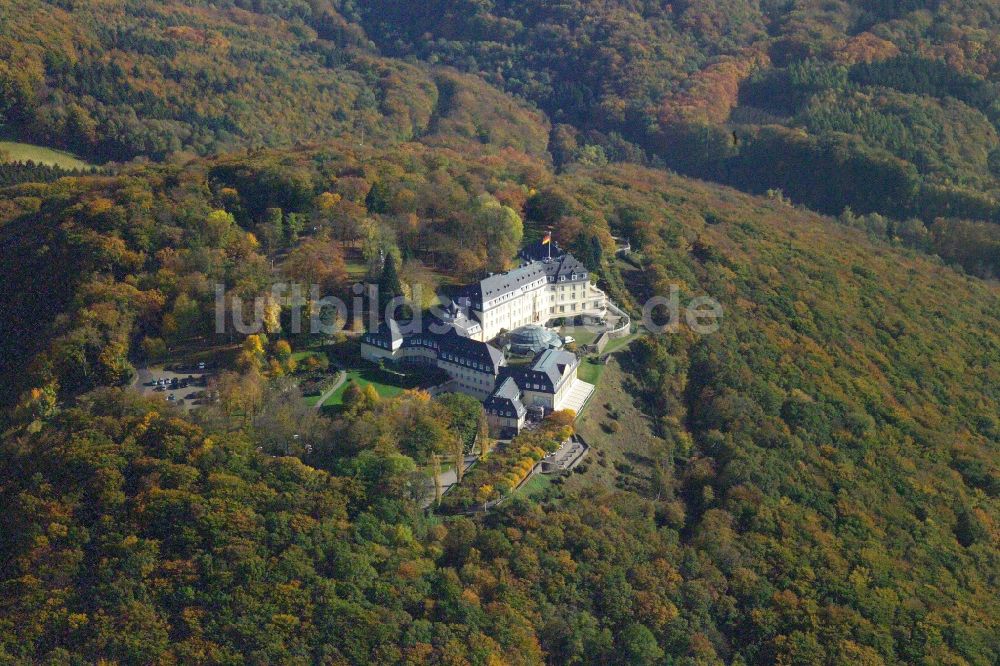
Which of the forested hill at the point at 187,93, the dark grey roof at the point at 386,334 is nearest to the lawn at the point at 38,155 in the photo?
the forested hill at the point at 187,93

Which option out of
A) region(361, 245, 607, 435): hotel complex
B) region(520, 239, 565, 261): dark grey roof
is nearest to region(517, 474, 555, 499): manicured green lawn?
region(361, 245, 607, 435): hotel complex

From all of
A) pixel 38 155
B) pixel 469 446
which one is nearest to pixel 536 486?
pixel 469 446

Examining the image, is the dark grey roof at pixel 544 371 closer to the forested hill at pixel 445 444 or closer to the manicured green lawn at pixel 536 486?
the forested hill at pixel 445 444

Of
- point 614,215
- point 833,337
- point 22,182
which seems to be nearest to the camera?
point 833,337

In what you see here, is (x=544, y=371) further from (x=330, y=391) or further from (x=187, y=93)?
(x=187, y=93)

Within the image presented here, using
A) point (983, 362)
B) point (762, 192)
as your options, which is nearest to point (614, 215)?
point (983, 362)

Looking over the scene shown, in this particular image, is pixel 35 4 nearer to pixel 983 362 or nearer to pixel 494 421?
pixel 494 421
